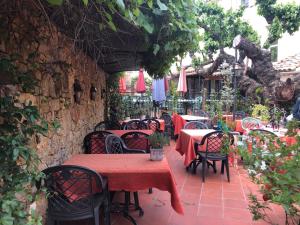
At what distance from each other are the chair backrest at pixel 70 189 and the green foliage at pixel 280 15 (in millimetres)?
9330

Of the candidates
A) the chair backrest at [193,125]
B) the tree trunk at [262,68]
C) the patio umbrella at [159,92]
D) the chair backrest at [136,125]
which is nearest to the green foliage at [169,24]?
the chair backrest at [136,125]

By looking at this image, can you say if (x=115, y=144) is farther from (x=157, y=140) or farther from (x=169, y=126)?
(x=169, y=126)

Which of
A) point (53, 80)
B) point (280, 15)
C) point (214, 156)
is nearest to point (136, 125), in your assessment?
point (214, 156)

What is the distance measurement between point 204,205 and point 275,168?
192 cm

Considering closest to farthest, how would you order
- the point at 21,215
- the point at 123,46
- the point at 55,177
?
1. the point at 21,215
2. the point at 55,177
3. the point at 123,46

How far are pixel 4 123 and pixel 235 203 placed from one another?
10.0 ft

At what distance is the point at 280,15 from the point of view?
937 cm

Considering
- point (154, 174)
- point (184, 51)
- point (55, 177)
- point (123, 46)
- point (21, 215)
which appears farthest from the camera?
point (123, 46)

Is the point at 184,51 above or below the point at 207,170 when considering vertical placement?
above

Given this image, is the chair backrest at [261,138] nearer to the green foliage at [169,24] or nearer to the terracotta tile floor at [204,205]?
the green foliage at [169,24]

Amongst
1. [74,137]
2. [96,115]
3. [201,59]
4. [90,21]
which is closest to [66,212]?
[74,137]

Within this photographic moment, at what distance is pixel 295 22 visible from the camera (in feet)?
30.3

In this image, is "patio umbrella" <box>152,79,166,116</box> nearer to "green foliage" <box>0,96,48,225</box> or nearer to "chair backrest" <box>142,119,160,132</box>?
"chair backrest" <box>142,119,160,132</box>

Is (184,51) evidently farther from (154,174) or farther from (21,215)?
(21,215)
